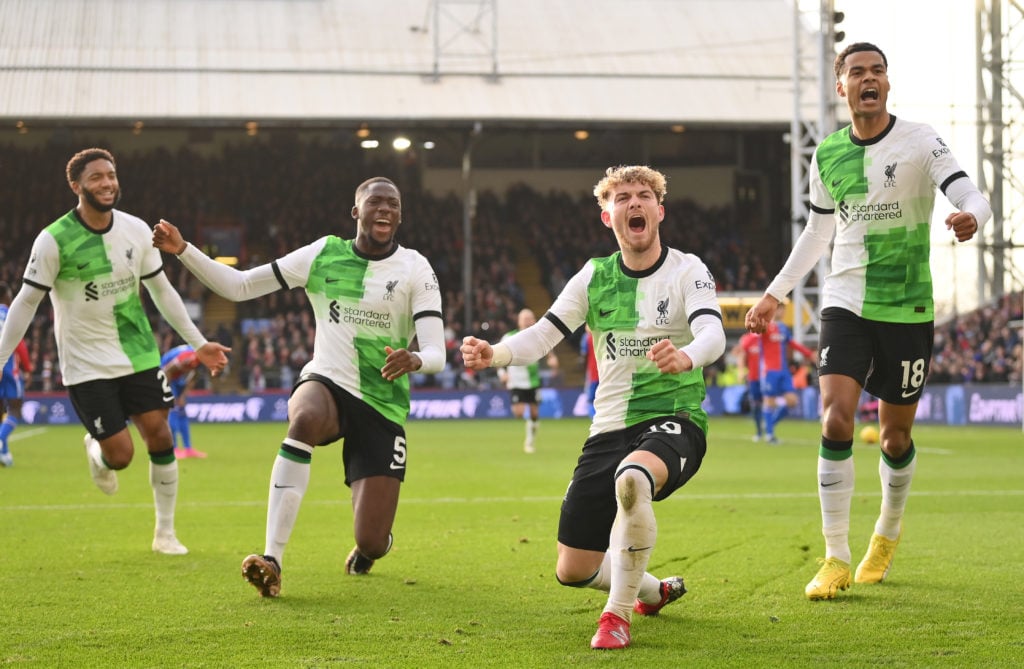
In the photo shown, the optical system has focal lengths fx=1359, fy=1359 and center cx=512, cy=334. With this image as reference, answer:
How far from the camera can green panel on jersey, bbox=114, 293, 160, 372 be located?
893cm

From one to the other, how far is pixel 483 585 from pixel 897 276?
2771 mm

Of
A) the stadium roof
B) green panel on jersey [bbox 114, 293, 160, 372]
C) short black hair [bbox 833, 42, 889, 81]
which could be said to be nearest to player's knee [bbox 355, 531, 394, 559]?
green panel on jersey [bbox 114, 293, 160, 372]

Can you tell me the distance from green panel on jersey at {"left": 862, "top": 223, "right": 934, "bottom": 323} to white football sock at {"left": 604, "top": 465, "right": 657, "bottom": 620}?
6.43 feet

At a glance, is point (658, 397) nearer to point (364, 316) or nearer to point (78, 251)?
point (364, 316)

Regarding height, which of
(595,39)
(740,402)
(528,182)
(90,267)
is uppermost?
(595,39)

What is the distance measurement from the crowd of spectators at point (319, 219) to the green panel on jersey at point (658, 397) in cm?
3190

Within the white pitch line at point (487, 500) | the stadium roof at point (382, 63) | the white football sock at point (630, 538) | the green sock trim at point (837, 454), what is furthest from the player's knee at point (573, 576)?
the stadium roof at point (382, 63)

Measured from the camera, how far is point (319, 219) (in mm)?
43156

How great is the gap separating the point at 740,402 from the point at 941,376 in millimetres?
4831

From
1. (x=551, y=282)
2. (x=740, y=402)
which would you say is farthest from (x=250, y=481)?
(x=551, y=282)

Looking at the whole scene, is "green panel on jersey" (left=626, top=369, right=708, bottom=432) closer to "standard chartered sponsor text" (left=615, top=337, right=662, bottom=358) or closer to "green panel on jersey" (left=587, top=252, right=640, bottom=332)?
"standard chartered sponsor text" (left=615, top=337, right=662, bottom=358)

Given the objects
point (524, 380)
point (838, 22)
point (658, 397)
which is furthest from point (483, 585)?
point (838, 22)

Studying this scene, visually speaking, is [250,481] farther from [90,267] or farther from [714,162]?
[714,162]

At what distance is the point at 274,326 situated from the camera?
120ft
